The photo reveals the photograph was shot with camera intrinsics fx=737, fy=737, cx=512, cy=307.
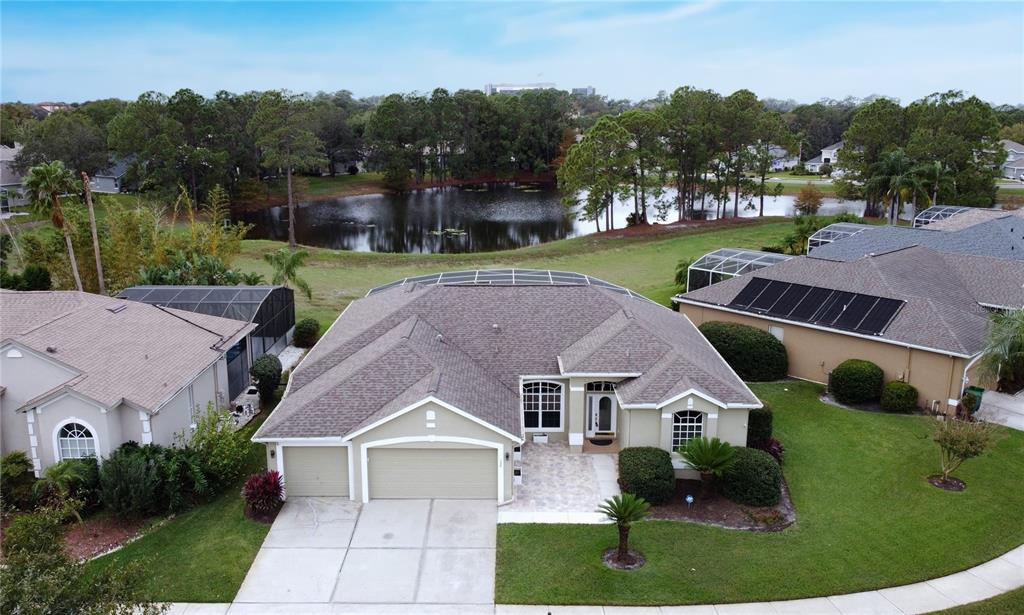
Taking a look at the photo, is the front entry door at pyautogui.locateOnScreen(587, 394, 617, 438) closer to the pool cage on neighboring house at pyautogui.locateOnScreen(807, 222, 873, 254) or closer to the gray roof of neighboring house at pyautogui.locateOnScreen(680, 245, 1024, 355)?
the gray roof of neighboring house at pyautogui.locateOnScreen(680, 245, 1024, 355)

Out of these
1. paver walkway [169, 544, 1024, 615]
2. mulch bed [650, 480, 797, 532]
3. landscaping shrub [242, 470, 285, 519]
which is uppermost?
landscaping shrub [242, 470, 285, 519]

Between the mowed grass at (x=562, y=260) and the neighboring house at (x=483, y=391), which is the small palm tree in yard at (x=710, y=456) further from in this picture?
the mowed grass at (x=562, y=260)

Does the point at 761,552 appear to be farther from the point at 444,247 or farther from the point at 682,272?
the point at 444,247

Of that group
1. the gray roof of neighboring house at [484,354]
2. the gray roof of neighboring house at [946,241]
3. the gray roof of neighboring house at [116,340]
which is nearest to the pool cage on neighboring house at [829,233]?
the gray roof of neighboring house at [946,241]

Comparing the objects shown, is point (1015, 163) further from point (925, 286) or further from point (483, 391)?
point (483, 391)

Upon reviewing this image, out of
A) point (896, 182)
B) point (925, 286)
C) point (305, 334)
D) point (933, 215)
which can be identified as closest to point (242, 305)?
point (305, 334)

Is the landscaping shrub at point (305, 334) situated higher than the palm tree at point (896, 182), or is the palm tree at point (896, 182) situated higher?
the palm tree at point (896, 182)

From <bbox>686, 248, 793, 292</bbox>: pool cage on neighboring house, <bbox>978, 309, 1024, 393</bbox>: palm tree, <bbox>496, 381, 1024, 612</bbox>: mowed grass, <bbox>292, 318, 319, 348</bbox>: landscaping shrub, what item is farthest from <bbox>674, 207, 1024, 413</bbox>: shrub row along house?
<bbox>292, 318, 319, 348</bbox>: landscaping shrub
